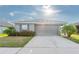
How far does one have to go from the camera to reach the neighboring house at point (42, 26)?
799 cm

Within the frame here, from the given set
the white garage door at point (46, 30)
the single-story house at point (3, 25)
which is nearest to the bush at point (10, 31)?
the single-story house at point (3, 25)

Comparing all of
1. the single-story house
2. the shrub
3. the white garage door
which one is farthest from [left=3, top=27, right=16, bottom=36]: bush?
the shrub

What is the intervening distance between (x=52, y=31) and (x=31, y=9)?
3.82 feet

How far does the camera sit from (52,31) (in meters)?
8.34

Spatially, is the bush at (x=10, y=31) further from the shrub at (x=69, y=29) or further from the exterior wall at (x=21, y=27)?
the shrub at (x=69, y=29)

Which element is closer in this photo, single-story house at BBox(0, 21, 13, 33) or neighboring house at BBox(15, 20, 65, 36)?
single-story house at BBox(0, 21, 13, 33)

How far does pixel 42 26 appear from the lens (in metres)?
8.52

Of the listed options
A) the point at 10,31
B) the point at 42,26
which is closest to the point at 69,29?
the point at 42,26

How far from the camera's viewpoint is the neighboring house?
7986 mm

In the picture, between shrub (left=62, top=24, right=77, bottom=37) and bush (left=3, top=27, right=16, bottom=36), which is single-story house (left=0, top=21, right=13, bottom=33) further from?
shrub (left=62, top=24, right=77, bottom=37)

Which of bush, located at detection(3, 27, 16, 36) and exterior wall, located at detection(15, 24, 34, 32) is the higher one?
exterior wall, located at detection(15, 24, 34, 32)

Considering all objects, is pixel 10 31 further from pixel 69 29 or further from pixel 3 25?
pixel 69 29
